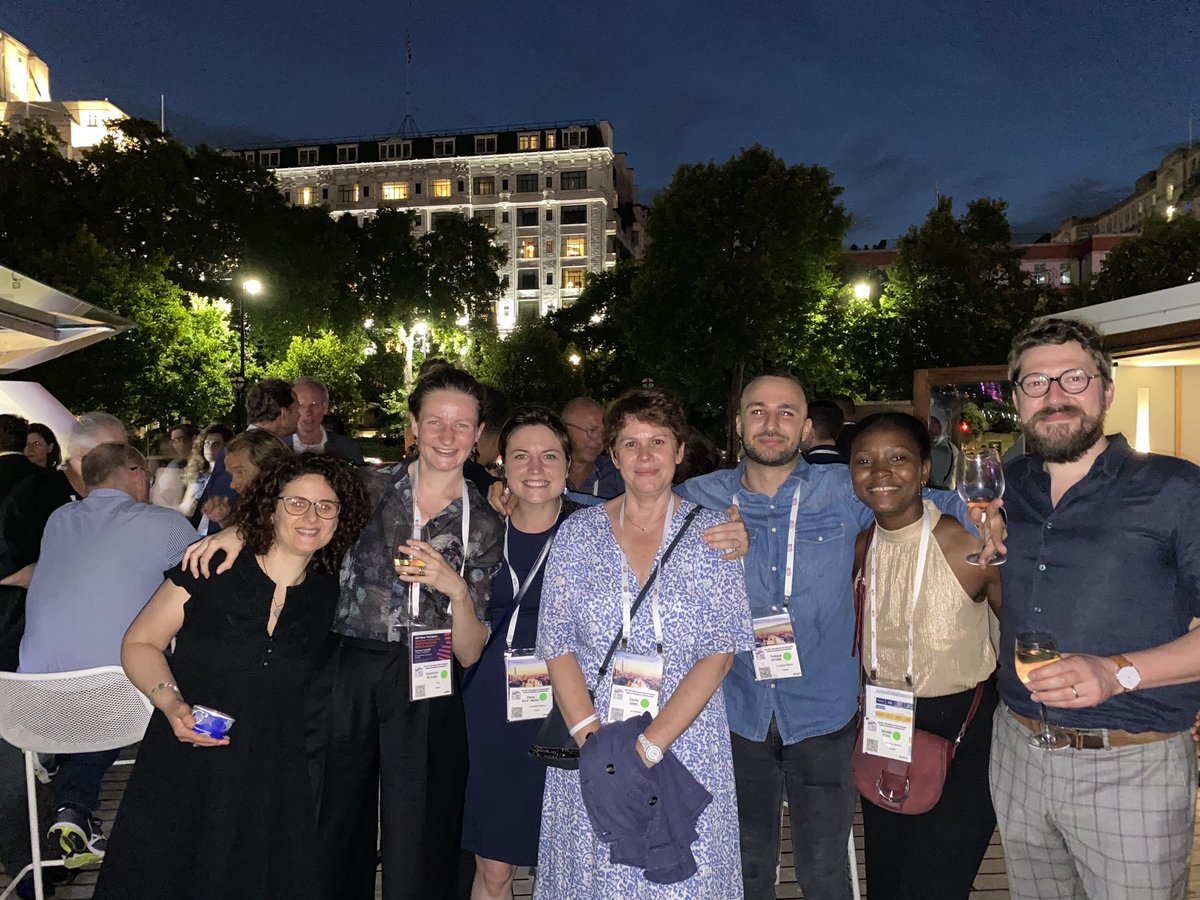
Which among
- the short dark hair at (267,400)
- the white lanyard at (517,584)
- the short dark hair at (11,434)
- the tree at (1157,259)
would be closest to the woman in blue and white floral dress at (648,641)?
the white lanyard at (517,584)

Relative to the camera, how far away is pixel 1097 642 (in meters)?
2.38

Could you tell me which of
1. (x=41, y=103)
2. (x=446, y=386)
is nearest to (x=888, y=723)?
(x=446, y=386)

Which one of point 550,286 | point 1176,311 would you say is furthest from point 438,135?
point 1176,311

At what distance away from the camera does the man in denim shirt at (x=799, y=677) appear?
293 centimetres

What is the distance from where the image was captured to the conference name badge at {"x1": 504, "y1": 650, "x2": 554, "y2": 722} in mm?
3010

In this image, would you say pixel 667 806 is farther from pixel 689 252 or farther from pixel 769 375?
pixel 689 252

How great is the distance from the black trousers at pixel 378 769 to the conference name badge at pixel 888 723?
1.50m

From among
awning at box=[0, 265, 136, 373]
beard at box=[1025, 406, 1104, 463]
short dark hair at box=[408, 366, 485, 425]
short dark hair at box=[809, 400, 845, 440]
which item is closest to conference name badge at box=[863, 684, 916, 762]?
beard at box=[1025, 406, 1104, 463]

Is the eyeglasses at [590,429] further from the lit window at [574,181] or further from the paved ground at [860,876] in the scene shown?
the lit window at [574,181]

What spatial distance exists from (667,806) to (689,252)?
1043 inches

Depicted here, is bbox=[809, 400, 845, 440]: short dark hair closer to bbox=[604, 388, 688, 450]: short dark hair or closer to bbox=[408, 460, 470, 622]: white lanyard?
bbox=[604, 388, 688, 450]: short dark hair

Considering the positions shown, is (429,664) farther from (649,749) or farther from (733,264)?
(733,264)

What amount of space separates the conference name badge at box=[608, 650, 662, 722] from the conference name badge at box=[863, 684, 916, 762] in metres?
0.77

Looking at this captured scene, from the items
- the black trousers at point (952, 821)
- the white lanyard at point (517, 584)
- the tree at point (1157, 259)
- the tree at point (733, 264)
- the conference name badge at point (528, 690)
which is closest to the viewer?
the black trousers at point (952, 821)
